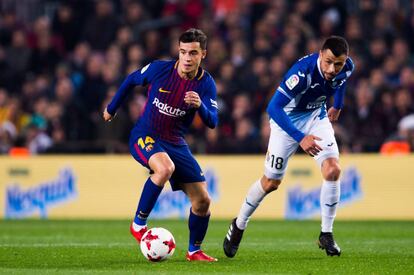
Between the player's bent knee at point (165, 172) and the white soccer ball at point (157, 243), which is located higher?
the player's bent knee at point (165, 172)

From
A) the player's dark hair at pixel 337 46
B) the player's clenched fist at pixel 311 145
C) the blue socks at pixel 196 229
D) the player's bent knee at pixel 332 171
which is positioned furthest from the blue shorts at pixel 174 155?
the player's dark hair at pixel 337 46

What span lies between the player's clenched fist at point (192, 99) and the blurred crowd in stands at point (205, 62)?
7.95m

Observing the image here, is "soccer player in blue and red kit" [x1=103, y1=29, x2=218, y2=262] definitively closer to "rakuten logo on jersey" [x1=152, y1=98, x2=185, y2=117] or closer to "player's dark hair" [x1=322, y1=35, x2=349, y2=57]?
"rakuten logo on jersey" [x1=152, y1=98, x2=185, y2=117]

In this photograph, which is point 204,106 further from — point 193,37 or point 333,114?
point 333,114

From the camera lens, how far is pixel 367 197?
1627cm

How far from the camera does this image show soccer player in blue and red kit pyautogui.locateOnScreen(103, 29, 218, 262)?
9.49 m

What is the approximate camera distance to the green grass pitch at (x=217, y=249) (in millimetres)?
8883

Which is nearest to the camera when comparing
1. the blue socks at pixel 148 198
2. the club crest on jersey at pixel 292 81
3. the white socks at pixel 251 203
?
the blue socks at pixel 148 198

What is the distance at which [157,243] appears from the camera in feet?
30.2

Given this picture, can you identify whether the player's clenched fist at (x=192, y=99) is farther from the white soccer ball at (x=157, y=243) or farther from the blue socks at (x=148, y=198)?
the white soccer ball at (x=157, y=243)

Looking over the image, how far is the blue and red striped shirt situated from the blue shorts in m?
0.07

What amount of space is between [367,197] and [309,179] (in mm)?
973

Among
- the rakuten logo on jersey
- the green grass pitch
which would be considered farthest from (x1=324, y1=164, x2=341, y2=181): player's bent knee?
the rakuten logo on jersey

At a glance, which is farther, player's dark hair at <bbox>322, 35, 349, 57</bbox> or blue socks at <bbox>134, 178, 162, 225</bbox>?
player's dark hair at <bbox>322, 35, 349, 57</bbox>
